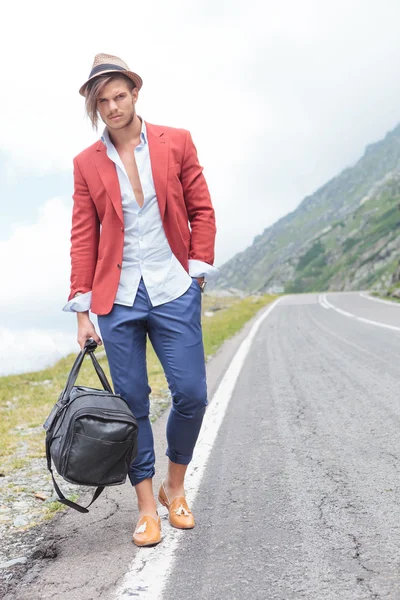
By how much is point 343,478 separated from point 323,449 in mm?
696

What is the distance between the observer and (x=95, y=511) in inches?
139

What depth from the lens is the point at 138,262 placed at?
3.10m

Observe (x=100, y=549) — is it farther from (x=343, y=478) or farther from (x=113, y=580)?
(x=343, y=478)

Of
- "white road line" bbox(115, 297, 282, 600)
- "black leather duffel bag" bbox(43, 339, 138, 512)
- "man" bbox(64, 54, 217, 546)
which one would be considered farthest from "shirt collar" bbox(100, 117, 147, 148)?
"white road line" bbox(115, 297, 282, 600)

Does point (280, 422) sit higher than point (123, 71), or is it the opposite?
point (123, 71)

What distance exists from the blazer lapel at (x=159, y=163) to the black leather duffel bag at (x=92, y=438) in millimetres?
1010

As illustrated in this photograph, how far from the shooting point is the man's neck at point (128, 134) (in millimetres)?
3123

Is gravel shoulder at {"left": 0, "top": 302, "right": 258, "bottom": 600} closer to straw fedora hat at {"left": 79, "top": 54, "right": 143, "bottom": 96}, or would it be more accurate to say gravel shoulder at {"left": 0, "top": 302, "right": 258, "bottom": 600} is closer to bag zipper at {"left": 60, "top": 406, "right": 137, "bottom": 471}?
bag zipper at {"left": 60, "top": 406, "right": 137, "bottom": 471}

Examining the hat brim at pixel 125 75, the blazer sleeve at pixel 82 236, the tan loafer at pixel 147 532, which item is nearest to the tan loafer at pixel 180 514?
the tan loafer at pixel 147 532

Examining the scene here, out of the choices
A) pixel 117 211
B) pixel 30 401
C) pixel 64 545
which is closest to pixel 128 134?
pixel 117 211

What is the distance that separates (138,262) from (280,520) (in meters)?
1.51

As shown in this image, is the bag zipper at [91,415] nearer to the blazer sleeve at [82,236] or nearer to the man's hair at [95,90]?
the blazer sleeve at [82,236]

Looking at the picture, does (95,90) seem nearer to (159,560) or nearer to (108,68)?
(108,68)

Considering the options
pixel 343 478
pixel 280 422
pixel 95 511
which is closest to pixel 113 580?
pixel 95 511
